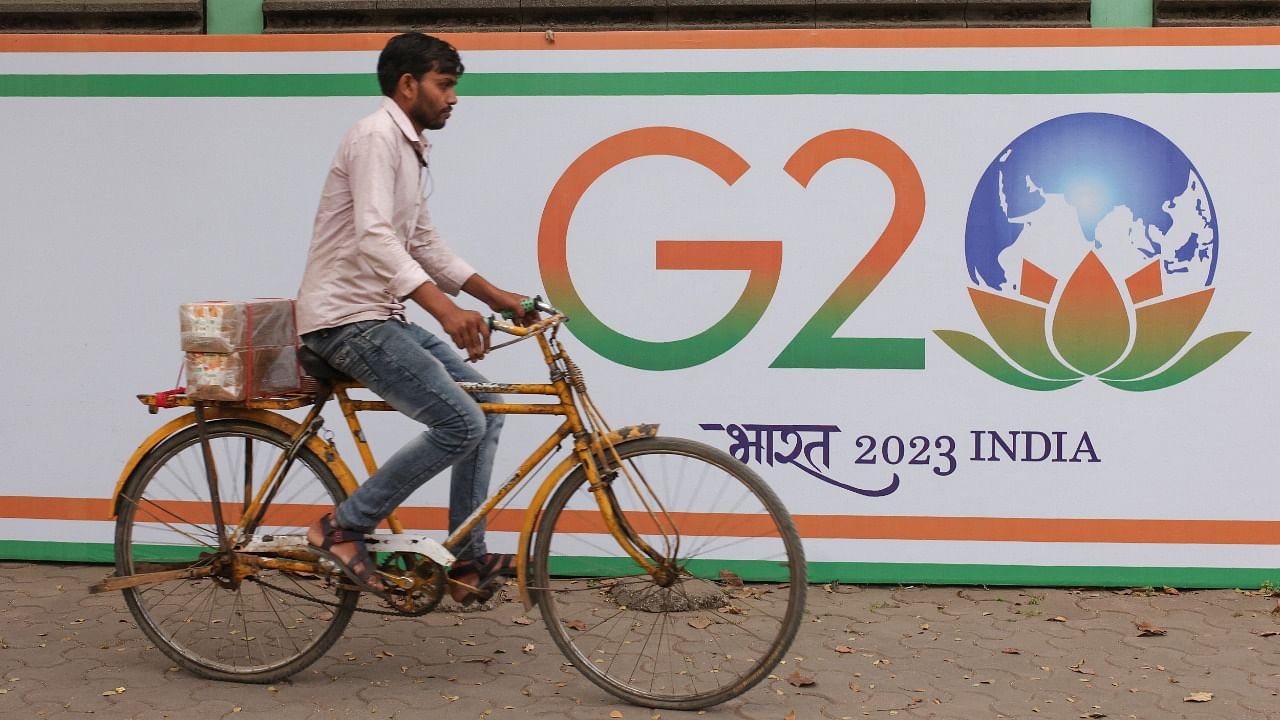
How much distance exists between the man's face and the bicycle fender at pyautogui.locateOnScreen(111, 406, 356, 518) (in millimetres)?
1113

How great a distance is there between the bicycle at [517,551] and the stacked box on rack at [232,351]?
0.11 metres

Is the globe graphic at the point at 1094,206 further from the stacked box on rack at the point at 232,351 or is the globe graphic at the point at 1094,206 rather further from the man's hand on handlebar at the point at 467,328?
the stacked box on rack at the point at 232,351

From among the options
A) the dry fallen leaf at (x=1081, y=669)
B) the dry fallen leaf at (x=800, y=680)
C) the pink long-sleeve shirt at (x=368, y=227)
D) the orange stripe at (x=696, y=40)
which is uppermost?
the orange stripe at (x=696, y=40)

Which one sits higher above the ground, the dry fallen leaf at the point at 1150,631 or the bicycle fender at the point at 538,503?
the bicycle fender at the point at 538,503

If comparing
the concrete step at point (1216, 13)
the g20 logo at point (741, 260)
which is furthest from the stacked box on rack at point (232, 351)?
the concrete step at point (1216, 13)

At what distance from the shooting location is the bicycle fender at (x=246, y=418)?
4.41 metres

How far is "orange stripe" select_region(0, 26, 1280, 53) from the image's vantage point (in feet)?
17.9

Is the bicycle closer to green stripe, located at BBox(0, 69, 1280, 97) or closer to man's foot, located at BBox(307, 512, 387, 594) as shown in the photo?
man's foot, located at BBox(307, 512, 387, 594)

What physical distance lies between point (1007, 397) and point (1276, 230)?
1295 millimetres

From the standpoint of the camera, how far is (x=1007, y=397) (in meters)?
5.58

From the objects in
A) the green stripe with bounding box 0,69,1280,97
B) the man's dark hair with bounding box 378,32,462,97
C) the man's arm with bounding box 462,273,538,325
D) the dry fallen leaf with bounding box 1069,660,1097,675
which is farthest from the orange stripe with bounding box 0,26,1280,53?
the dry fallen leaf with bounding box 1069,660,1097,675

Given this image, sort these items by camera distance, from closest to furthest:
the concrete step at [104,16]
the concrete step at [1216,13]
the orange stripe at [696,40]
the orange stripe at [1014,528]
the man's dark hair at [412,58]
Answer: the man's dark hair at [412,58], the orange stripe at [696,40], the orange stripe at [1014,528], the concrete step at [1216,13], the concrete step at [104,16]

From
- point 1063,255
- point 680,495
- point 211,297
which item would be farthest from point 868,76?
point 211,297

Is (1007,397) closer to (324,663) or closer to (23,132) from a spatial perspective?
(324,663)
